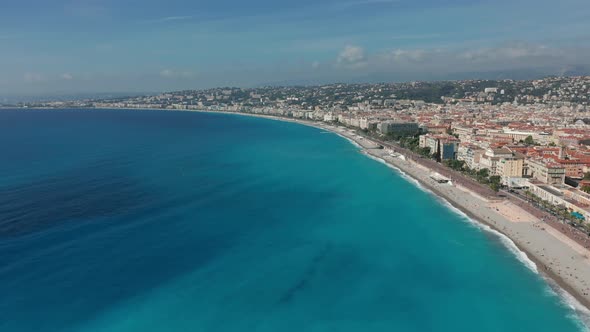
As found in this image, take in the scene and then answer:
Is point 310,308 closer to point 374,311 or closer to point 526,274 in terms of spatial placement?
point 374,311

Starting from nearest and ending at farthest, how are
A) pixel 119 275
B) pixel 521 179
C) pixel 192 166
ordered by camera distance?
pixel 119 275 < pixel 521 179 < pixel 192 166

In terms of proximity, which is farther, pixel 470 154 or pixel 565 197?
pixel 470 154

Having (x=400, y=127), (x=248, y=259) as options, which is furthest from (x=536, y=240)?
(x=400, y=127)

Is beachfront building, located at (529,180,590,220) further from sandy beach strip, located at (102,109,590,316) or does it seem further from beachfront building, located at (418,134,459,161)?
beachfront building, located at (418,134,459,161)

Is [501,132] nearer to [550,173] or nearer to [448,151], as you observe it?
[448,151]

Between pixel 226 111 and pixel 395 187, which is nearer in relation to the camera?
pixel 395 187

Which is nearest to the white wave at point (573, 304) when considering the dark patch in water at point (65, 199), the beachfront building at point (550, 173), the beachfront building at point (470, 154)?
the beachfront building at point (550, 173)

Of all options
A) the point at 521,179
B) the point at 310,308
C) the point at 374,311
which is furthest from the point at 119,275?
the point at 521,179
